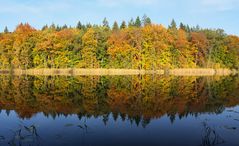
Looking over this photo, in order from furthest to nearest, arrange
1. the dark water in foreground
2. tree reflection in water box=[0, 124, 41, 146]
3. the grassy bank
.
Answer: the grassy bank → the dark water in foreground → tree reflection in water box=[0, 124, 41, 146]

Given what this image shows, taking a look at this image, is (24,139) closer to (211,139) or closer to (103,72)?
(211,139)

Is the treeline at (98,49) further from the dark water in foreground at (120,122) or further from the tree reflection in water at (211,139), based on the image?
the tree reflection in water at (211,139)

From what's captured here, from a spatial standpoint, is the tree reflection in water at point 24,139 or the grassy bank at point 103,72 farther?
the grassy bank at point 103,72

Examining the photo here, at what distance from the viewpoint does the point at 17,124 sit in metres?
14.3

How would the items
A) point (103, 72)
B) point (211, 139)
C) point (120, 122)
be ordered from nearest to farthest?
point (211, 139) → point (120, 122) → point (103, 72)

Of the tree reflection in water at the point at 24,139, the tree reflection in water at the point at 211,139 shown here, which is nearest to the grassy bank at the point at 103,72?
the tree reflection in water at the point at 24,139

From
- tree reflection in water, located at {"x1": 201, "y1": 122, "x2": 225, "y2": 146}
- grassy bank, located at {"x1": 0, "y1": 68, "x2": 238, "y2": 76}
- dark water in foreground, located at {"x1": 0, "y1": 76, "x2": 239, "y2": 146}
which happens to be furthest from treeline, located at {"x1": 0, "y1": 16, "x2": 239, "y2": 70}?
tree reflection in water, located at {"x1": 201, "y1": 122, "x2": 225, "y2": 146}

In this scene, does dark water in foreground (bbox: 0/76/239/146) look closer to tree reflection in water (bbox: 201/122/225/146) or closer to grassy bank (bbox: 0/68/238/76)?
tree reflection in water (bbox: 201/122/225/146)

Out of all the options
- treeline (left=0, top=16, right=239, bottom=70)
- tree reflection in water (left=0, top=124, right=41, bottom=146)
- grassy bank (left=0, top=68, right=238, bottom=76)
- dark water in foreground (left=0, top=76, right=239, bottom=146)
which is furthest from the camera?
treeline (left=0, top=16, right=239, bottom=70)

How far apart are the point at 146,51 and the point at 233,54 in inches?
975

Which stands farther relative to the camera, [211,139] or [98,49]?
[98,49]

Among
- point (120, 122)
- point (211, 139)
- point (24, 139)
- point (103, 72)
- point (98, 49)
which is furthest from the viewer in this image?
point (98, 49)

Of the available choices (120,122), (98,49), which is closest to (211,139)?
(120,122)

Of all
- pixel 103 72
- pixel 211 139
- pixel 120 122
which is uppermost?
pixel 103 72
